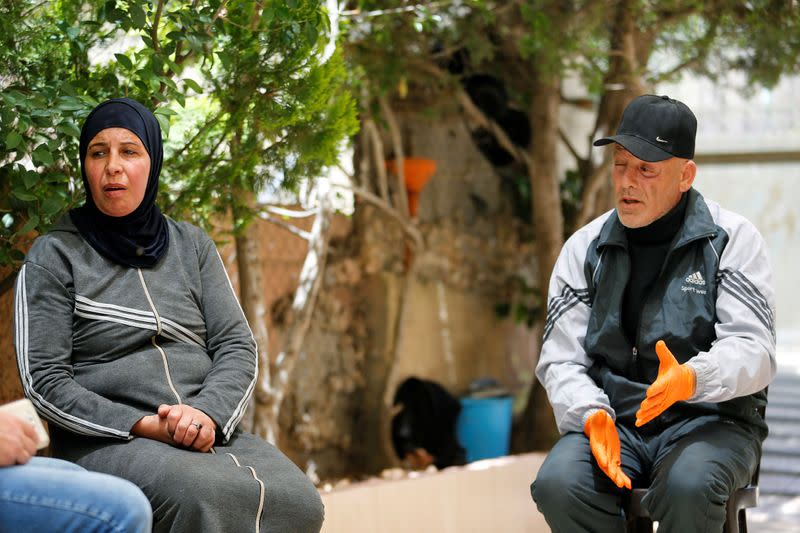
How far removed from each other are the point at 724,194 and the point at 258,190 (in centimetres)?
599

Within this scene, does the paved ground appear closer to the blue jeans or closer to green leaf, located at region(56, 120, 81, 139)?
the blue jeans

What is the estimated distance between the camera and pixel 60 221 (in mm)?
2021

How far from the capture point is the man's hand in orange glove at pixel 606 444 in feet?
6.43

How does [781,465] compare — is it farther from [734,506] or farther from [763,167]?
[763,167]

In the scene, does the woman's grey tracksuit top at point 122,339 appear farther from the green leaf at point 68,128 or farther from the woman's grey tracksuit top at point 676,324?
the woman's grey tracksuit top at point 676,324

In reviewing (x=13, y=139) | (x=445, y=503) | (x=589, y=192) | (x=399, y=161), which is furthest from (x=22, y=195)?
(x=589, y=192)

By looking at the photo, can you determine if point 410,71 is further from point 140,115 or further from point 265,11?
point 140,115

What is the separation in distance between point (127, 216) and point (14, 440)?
613mm

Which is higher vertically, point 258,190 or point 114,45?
point 114,45

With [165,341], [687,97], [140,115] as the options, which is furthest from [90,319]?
[687,97]

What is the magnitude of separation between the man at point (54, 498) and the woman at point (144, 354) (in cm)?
15

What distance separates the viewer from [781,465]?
173 inches

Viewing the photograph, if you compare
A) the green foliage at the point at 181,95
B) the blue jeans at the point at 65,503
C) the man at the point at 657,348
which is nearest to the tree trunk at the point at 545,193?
the green foliage at the point at 181,95

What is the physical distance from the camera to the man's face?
2.16 meters
